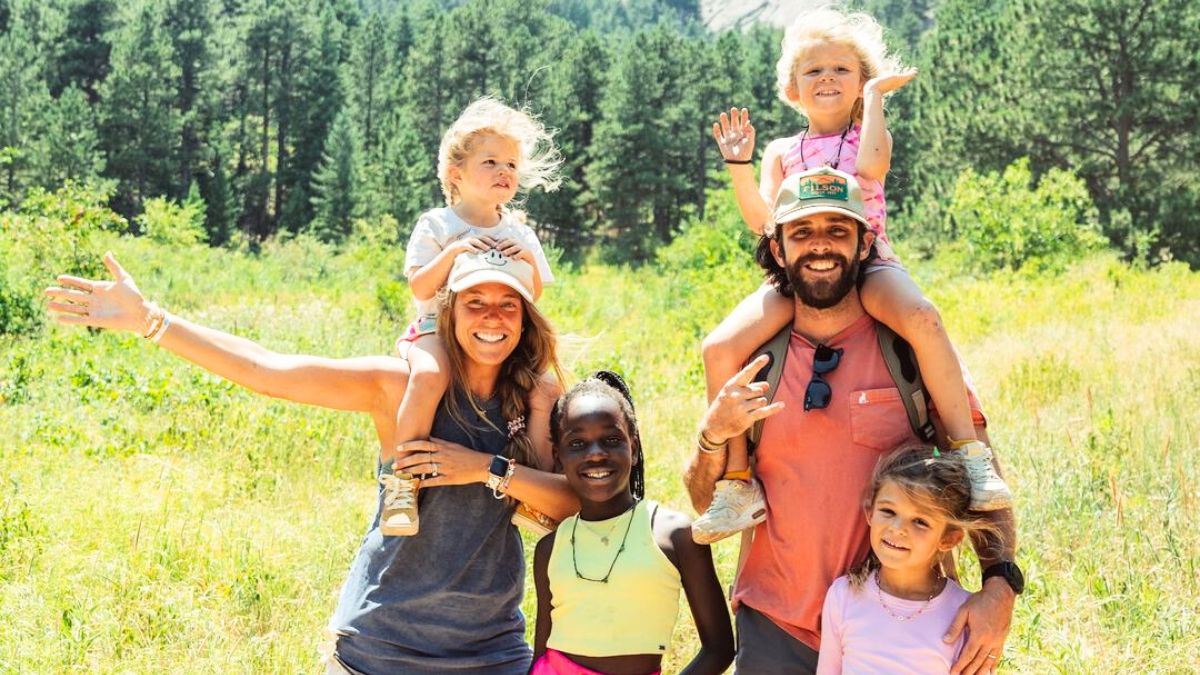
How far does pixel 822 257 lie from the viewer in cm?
260

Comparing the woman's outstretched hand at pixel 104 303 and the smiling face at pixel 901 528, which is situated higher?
the woman's outstretched hand at pixel 104 303

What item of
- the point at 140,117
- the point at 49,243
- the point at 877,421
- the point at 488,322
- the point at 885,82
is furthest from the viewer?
the point at 140,117

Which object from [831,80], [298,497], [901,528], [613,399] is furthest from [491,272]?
[298,497]

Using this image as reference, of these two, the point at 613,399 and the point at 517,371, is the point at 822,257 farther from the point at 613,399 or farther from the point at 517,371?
the point at 517,371

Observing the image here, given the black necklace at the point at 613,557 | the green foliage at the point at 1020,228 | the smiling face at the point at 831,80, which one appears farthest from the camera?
the green foliage at the point at 1020,228

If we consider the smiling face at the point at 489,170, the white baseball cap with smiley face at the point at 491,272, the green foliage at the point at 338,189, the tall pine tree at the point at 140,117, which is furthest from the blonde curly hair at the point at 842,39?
the tall pine tree at the point at 140,117

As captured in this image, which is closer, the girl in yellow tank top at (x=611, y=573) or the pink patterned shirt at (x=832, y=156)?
the girl in yellow tank top at (x=611, y=573)

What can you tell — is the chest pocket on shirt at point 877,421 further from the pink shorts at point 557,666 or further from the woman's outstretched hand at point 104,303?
the woman's outstretched hand at point 104,303

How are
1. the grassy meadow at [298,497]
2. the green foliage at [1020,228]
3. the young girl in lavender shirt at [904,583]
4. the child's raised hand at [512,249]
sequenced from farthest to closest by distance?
the green foliage at [1020,228], the grassy meadow at [298,497], the child's raised hand at [512,249], the young girl in lavender shirt at [904,583]

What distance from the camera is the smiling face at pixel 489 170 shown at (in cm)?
404

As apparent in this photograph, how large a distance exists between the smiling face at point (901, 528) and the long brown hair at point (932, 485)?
0.04ft

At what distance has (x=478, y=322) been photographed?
2.89m

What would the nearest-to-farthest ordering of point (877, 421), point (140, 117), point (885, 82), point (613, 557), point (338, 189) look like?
point (877, 421) < point (613, 557) < point (885, 82) < point (140, 117) < point (338, 189)

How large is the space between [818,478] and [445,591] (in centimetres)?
102
